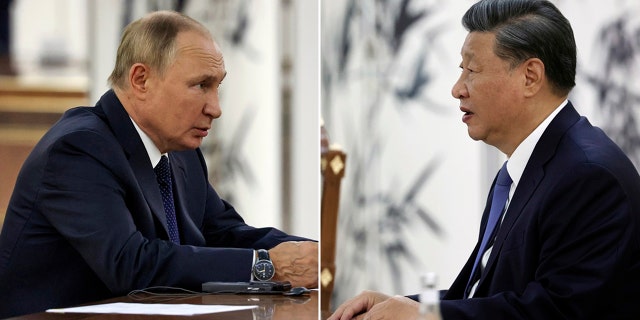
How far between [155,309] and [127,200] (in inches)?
22.2

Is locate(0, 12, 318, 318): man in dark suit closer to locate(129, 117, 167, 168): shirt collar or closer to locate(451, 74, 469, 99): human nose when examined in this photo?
locate(129, 117, 167, 168): shirt collar

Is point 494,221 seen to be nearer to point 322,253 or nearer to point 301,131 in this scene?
point 322,253

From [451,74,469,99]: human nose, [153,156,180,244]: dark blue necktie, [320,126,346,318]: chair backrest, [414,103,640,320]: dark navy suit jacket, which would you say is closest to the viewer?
[320,126,346,318]: chair backrest

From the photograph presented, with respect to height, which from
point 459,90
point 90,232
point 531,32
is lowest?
point 90,232

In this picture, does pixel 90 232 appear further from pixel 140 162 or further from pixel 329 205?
pixel 329 205

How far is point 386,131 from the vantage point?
189 cm

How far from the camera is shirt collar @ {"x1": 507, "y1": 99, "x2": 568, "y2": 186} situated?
2.23 metres

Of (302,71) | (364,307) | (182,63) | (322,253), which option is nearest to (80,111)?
(182,63)

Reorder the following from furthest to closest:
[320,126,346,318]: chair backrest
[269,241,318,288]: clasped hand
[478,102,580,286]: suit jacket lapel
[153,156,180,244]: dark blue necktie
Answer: [153,156,180,244]: dark blue necktie < [269,241,318,288]: clasped hand < [478,102,580,286]: suit jacket lapel < [320,126,346,318]: chair backrest

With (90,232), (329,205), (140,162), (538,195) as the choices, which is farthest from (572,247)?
(140,162)

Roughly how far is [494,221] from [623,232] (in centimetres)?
30

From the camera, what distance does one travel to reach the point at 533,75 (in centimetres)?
222

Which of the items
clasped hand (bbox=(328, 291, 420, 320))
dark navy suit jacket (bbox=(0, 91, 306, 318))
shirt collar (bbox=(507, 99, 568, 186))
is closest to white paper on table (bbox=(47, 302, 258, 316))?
dark navy suit jacket (bbox=(0, 91, 306, 318))

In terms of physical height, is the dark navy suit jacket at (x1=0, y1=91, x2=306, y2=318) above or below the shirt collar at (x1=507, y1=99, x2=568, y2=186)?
below
